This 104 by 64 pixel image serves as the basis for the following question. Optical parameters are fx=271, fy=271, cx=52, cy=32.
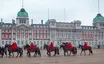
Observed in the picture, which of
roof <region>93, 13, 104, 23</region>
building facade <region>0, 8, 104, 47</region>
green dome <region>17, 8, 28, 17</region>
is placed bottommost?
building facade <region>0, 8, 104, 47</region>

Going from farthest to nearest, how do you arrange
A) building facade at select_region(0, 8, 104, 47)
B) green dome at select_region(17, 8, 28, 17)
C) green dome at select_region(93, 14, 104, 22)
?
green dome at select_region(93, 14, 104, 22)
green dome at select_region(17, 8, 28, 17)
building facade at select_region(0, 8, 104, 47)

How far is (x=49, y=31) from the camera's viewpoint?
10025 cm

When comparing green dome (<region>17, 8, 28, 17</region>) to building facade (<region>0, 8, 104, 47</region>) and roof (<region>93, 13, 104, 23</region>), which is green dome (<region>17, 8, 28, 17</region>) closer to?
building facade (<region>0, 8, 104, 47</region>)

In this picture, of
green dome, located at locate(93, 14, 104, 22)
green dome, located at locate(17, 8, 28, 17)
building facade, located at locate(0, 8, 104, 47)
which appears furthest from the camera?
green dome, located at locate(93, 14, 104, 22)

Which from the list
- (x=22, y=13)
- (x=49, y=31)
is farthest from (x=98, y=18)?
(x=22, y=13)

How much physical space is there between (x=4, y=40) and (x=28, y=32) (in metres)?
9.04

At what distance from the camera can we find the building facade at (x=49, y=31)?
95.4m

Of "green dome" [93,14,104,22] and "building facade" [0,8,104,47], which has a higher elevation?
"green dome" [93,14,104,22]

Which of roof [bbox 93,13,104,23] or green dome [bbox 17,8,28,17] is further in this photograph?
roof [bbox 93,13,104,23]

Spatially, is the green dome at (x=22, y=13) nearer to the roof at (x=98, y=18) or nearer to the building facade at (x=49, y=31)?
the building facade at (x=49, y=31)

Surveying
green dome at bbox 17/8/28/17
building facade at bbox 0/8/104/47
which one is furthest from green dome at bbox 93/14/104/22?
green dome at bbox 17/8/28/17

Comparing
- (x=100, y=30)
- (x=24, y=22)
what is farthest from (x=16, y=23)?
(x=100, y=30)

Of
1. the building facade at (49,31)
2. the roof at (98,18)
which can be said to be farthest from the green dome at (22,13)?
the roof at (98,18)

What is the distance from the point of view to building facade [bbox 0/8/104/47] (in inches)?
3754
